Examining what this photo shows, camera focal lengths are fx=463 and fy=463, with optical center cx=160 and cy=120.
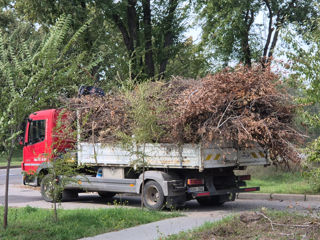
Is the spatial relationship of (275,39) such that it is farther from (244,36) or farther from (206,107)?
(206,107)

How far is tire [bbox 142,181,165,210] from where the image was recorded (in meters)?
11.4

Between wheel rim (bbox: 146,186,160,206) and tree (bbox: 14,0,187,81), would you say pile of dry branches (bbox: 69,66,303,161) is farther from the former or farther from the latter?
tree (bbox: 14,0,187,81)

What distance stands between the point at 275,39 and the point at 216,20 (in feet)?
10.4

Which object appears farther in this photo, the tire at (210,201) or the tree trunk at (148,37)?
the tree trunk at (148,37)

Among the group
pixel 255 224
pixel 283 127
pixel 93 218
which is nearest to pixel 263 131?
pixel 283 127

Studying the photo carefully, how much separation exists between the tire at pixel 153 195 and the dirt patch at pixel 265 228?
3377 mm

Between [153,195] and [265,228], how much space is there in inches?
191

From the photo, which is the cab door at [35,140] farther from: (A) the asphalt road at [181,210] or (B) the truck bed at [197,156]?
(B) the truck bed at [197,156]

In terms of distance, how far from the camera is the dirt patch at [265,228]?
22.3 feet

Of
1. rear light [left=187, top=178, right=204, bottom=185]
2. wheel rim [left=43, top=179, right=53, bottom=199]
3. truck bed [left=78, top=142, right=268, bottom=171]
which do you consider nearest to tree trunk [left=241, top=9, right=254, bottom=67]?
truck bed [left=78, top=142, right=268, bottom=171]

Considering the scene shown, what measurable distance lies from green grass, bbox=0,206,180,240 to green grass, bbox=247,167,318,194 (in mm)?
5182

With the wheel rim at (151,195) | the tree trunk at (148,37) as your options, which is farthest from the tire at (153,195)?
the tree trunk at (148,37)

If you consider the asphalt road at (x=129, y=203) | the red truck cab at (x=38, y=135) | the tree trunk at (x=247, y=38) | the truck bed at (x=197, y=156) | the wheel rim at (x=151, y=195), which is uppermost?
the tree trunk at (x=247, y=38)

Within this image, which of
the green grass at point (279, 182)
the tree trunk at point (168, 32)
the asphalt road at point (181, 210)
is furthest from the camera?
the tree trunk at point (168, 32)
